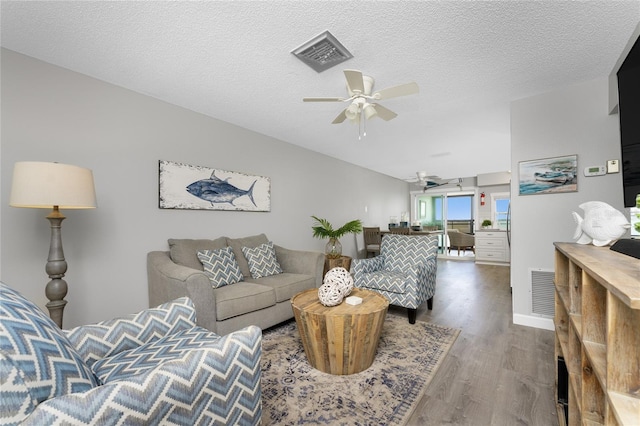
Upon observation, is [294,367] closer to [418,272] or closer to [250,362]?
[250,362]

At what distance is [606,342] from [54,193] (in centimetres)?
264

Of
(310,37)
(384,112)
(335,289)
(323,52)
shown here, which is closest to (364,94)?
(384,112)

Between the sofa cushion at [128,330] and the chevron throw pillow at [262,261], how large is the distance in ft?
4.67

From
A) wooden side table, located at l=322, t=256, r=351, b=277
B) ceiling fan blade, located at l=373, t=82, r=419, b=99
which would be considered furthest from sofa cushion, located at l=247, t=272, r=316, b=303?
ceiling fan blade, located at l=373, t=82, r=419, b=99

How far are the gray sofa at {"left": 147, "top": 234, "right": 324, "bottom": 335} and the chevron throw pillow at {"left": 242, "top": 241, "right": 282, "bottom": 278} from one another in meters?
0.07

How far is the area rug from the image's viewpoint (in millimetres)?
1506

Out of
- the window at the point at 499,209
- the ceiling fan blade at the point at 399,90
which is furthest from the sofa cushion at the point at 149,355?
the window at the point at 499,209

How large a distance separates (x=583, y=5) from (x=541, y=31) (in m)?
0.22

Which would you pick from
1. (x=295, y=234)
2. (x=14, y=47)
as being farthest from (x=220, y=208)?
(x=14, y=47)

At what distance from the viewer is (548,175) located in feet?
8.64

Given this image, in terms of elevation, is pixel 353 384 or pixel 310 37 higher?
pixel 310 37

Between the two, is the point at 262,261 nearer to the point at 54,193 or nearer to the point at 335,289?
the point at 335,289

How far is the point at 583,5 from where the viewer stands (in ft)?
5.18

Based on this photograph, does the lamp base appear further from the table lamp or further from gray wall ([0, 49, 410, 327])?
gray wall ([0, 49, 410, 327])
